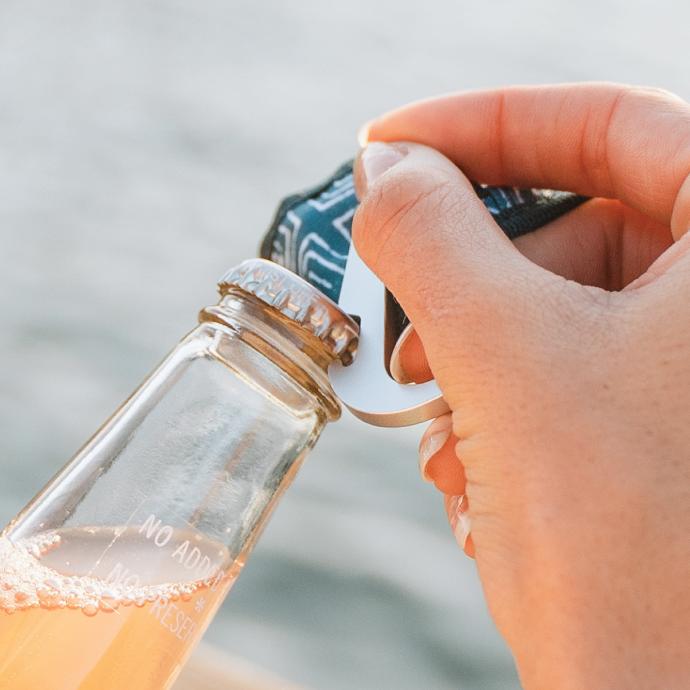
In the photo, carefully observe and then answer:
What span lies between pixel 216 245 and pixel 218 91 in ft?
2.00

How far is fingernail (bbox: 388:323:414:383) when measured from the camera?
54 centimetres

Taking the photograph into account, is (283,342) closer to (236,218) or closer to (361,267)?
(361,267)

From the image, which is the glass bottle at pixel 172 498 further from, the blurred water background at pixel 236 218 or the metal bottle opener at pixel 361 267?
the blurred water background at pixel 236 218

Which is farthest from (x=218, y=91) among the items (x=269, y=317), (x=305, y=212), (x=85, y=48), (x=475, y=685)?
(x=269, y=317)

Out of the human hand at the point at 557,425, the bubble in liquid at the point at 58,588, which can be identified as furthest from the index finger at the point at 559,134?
the bubble in liquid at the point at 58,588

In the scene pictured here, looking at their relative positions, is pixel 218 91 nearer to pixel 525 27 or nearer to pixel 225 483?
pixel 525 27

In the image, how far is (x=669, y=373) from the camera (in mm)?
417

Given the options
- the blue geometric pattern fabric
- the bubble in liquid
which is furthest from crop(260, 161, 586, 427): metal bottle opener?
the bubble in liquid

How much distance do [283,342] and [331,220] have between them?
7.3 inches

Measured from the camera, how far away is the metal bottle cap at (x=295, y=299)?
0.51 meters

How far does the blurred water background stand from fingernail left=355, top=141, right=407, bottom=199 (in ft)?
2.08

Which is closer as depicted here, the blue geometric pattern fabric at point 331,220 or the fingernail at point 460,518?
the fingernail at point 460,518

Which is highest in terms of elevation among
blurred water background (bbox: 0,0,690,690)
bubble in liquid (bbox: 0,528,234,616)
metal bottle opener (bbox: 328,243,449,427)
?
metal bottle opener (bbox: 328,243,449,427)

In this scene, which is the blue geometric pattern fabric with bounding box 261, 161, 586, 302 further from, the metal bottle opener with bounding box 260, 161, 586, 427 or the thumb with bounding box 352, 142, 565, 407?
the thumb with bounding box 352, 142, 565, 407
